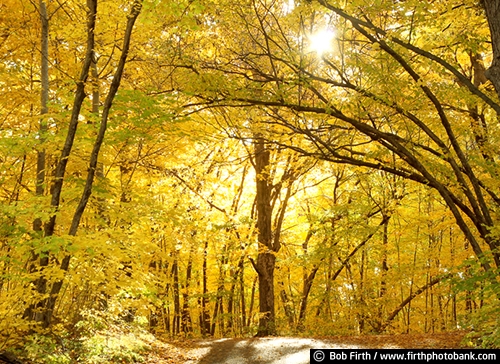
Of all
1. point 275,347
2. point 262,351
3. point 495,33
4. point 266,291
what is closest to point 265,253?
point 266,291

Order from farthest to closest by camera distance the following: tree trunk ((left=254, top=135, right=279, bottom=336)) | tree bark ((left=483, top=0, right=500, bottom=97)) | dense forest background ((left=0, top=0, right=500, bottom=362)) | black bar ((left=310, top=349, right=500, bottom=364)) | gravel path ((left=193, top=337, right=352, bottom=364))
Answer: tree trunk ((left=254, top=135, right=279, bottom=336)), gravel path ((left=193, top=337, right=352, bottom=364)), black bar ((left=310, top=349, right=500, bottom=364)), dense forest background ((left=0, top=0, right=500, bottom=362)), tree bark ((left=483, top=0, right=500, bottom=97))

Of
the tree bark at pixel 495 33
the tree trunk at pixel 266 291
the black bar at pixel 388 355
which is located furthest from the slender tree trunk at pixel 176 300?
the tree bark at pixel 495 33

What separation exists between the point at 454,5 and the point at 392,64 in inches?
67.6

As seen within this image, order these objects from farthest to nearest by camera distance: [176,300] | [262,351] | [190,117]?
[176,300] < [262,351] < [190,117]

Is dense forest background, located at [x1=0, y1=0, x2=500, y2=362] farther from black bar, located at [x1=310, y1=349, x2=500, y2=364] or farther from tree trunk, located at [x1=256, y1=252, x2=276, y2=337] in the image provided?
black bar, located at [x1=310, y1=349, x2=500, y2=364]

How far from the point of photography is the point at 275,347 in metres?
9.66

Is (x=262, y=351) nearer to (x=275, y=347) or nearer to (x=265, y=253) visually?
(x=275, y=347)

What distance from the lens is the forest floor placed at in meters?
8.51

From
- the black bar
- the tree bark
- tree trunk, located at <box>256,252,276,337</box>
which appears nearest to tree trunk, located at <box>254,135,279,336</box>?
tree trunk, located at <box>256,252,276,337</box>

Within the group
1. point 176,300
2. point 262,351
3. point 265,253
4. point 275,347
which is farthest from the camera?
point 176,300

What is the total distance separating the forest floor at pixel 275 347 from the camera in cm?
851

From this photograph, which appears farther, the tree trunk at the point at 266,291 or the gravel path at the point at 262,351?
the tree trunk at the point at 266,291

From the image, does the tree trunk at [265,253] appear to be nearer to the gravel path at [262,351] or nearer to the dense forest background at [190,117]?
the dense forest background at [190,117]

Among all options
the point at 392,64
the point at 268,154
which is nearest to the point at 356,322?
the point at 268,154
